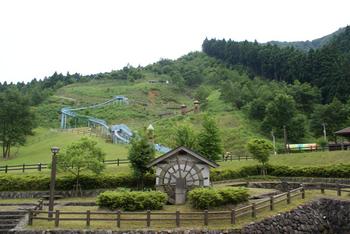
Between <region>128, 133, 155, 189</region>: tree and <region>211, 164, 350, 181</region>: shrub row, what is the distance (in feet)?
21.9

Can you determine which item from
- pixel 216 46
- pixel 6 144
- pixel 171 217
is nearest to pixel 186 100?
pixel 216 46

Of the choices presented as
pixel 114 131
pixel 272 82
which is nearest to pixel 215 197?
pixel 114 131

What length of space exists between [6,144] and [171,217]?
33.7 m

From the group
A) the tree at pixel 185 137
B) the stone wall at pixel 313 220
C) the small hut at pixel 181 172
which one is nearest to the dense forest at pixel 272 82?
the tree at pixel 185 137

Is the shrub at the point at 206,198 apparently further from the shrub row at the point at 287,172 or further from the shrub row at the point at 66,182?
the shrub row at the point at 287,172

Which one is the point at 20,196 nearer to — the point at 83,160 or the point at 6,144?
the point at 83,160

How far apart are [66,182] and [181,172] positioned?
9.64 metres

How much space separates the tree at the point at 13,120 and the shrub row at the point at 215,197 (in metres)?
31.0

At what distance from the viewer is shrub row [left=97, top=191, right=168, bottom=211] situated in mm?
22656

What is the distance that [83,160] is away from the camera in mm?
29172

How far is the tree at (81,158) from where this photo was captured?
95.9 ft

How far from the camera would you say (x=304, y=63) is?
8181 cm

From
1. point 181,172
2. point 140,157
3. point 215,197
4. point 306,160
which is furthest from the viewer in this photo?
point 306,160

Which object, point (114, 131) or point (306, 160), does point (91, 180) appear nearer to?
point (306, 160)
